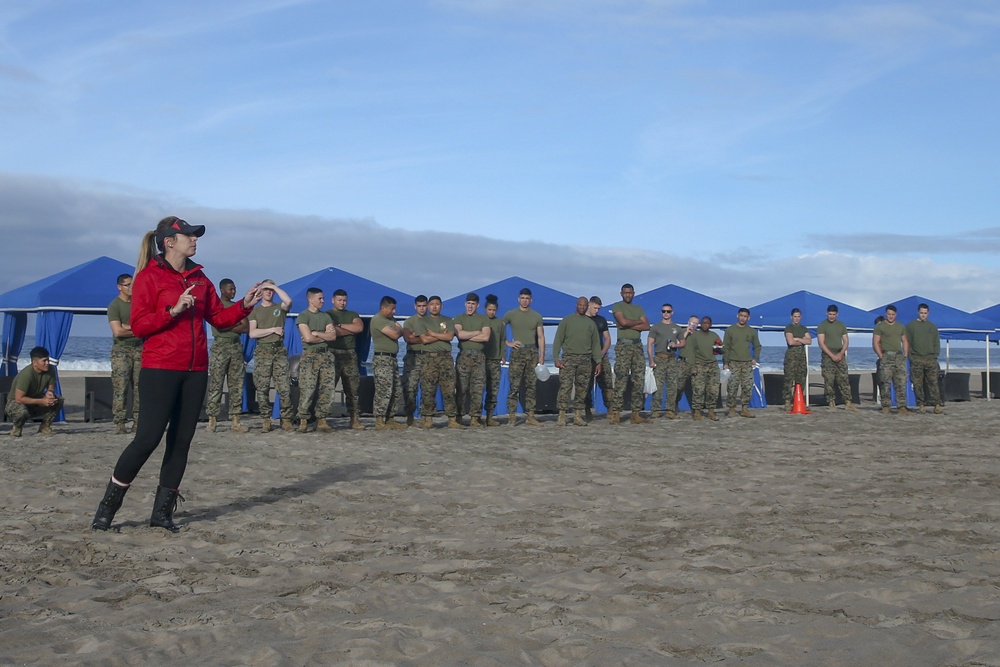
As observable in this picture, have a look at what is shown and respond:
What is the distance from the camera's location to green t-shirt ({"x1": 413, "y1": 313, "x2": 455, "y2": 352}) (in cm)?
1223

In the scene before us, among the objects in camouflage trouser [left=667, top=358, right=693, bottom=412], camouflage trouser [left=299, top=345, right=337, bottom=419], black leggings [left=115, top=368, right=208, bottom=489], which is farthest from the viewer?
camouflage trouser [left=667, top=358, right=693, bottom=412]

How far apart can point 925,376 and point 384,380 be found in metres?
9.50

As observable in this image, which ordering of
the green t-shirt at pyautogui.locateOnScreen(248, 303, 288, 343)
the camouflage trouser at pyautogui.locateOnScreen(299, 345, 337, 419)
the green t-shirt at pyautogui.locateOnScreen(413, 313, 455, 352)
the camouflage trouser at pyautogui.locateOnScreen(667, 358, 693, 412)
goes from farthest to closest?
the camouflage trouser at pyautogui.locateOnScreen(667, 358, 693, 412) → the green t-shirt at pyautogui.locateOnScreen(413, 313, 455, 352) → the camouflage trouser at pyautogui.locateOnScreen(299, 345, 337, 419) → the green t-shirt at pyautogui.locateOnScreen(248, 303, 288, 343)

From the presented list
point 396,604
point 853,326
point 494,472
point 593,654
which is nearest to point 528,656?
point 593,654

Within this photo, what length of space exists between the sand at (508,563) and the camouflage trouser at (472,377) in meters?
3.70

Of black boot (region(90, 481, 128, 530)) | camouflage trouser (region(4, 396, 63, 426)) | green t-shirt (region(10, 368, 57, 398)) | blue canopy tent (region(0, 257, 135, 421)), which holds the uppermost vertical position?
blue canopy tent (region(0, 257, 135, 421))

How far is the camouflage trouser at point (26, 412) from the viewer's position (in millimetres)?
11055

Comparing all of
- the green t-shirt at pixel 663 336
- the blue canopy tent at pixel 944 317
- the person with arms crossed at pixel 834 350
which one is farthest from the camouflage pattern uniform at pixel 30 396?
the blue canopy tent at pixel 944 317

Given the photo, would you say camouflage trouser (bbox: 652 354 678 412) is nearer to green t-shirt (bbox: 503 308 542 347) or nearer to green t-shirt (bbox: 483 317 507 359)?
green t-shirt (bbox: 503 308 542 347)

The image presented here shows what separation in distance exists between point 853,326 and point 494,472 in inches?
524

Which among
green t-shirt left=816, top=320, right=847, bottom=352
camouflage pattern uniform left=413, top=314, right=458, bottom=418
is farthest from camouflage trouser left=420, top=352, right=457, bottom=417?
green t-shirt left=816, top=320, right=847, bottom=352

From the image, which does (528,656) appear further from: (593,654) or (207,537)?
(207,537)

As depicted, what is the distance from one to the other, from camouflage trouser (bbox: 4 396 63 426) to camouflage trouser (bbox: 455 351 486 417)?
510 cm

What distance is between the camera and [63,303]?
46.5ft
